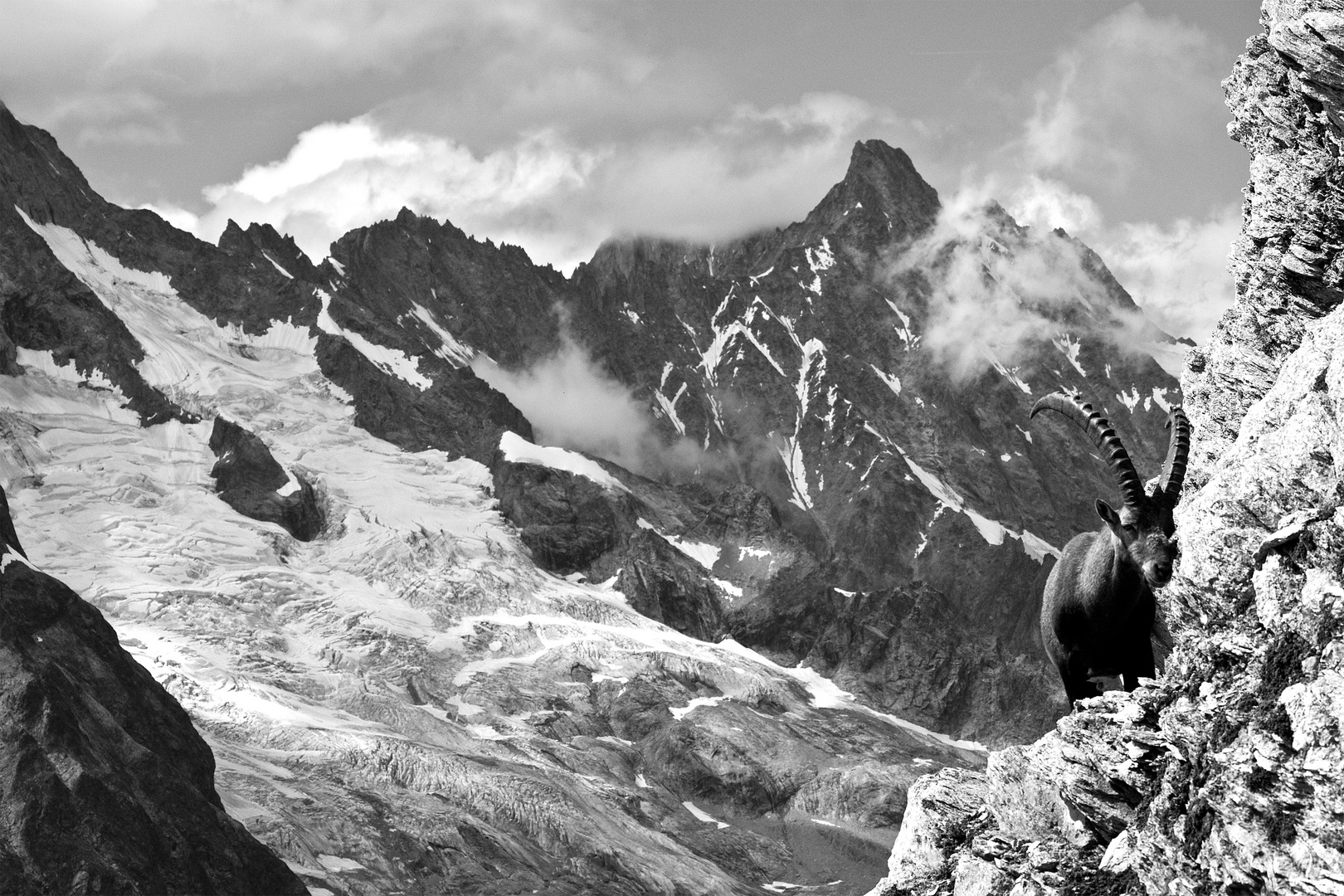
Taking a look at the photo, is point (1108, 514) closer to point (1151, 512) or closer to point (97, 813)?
point (1151, 512)

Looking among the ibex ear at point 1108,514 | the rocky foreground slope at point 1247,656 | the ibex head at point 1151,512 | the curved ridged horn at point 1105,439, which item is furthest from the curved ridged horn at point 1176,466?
the ibex ear at point 1108,514

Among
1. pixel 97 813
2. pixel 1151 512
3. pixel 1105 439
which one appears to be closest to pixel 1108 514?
pixel 1151 512

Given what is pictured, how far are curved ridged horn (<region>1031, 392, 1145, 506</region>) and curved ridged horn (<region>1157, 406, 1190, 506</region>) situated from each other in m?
0.38

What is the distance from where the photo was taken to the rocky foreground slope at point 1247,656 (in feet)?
63.1

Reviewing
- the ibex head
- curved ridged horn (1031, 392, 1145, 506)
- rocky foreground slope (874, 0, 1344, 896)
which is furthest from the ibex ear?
rocky foreground slope (874, 0, 1344, 896)

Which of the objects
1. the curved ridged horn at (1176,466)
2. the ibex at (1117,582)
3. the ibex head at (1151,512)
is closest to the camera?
the ibex head at (1151,512)

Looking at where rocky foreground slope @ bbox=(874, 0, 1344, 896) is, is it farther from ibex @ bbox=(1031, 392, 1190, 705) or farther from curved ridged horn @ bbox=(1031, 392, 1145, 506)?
curved ridged horn @ bbox=(1031, 392, 1145, 506)

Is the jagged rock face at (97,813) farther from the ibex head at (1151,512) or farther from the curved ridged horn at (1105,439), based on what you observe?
the ibex head at (1151,512)

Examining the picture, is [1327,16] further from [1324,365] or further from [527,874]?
[527,874]

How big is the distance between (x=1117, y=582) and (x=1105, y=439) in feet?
8.66

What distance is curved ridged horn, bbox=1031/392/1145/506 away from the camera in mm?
25625

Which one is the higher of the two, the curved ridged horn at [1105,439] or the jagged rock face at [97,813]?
the curved ridged horn at [1105,439]

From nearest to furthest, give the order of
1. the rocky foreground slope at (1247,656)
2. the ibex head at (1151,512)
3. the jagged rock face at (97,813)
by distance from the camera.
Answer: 1. the rocky foreground slope at (1247,656)
2. the ibex head at (1151,512)
3. the jagged rock face at (97,813)

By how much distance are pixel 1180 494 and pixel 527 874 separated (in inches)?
6833
